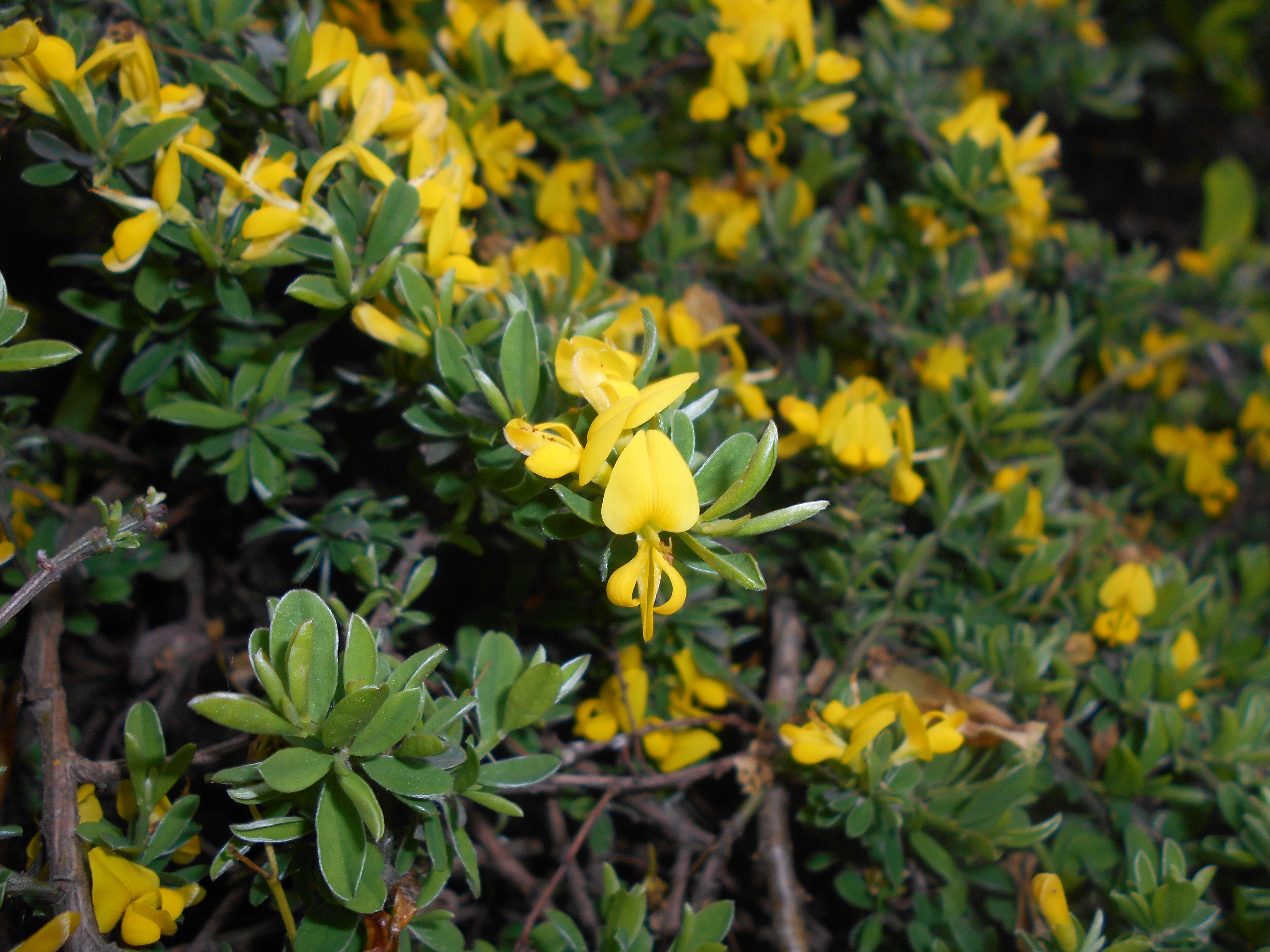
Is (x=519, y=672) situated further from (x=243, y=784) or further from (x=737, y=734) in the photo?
(x=737, y=734)

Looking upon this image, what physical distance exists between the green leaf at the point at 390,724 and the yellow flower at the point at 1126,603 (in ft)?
3.21

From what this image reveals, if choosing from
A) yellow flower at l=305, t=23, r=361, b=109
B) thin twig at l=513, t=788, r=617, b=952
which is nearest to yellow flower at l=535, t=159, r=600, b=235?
yellow flower at l=305, t=23, r=361, b=109

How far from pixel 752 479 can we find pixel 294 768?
1.33 ft

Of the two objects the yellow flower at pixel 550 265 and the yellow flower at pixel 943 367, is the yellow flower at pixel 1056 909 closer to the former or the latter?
the yellow flower at pixel 943 367

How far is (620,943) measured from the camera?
76 centimetres

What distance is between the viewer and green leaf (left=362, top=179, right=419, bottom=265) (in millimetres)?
789

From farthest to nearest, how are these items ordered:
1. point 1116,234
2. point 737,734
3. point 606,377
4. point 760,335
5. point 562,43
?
1. point 1116,234
2. point 760,335
3. point 562,43
4. point 737,734
5. point 606,377

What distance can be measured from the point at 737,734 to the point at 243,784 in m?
0.67

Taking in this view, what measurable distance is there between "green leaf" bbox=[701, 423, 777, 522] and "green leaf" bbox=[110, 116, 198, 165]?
650 mm

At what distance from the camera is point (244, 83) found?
34.2 inches

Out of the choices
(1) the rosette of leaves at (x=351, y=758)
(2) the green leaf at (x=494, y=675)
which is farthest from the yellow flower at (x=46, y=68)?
(2) the green leaf at (x=494, y=675)

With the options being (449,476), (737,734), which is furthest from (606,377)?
(737,734)

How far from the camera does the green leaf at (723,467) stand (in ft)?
2.13

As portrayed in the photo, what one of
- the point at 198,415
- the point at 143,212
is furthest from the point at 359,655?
the point at 143,212
